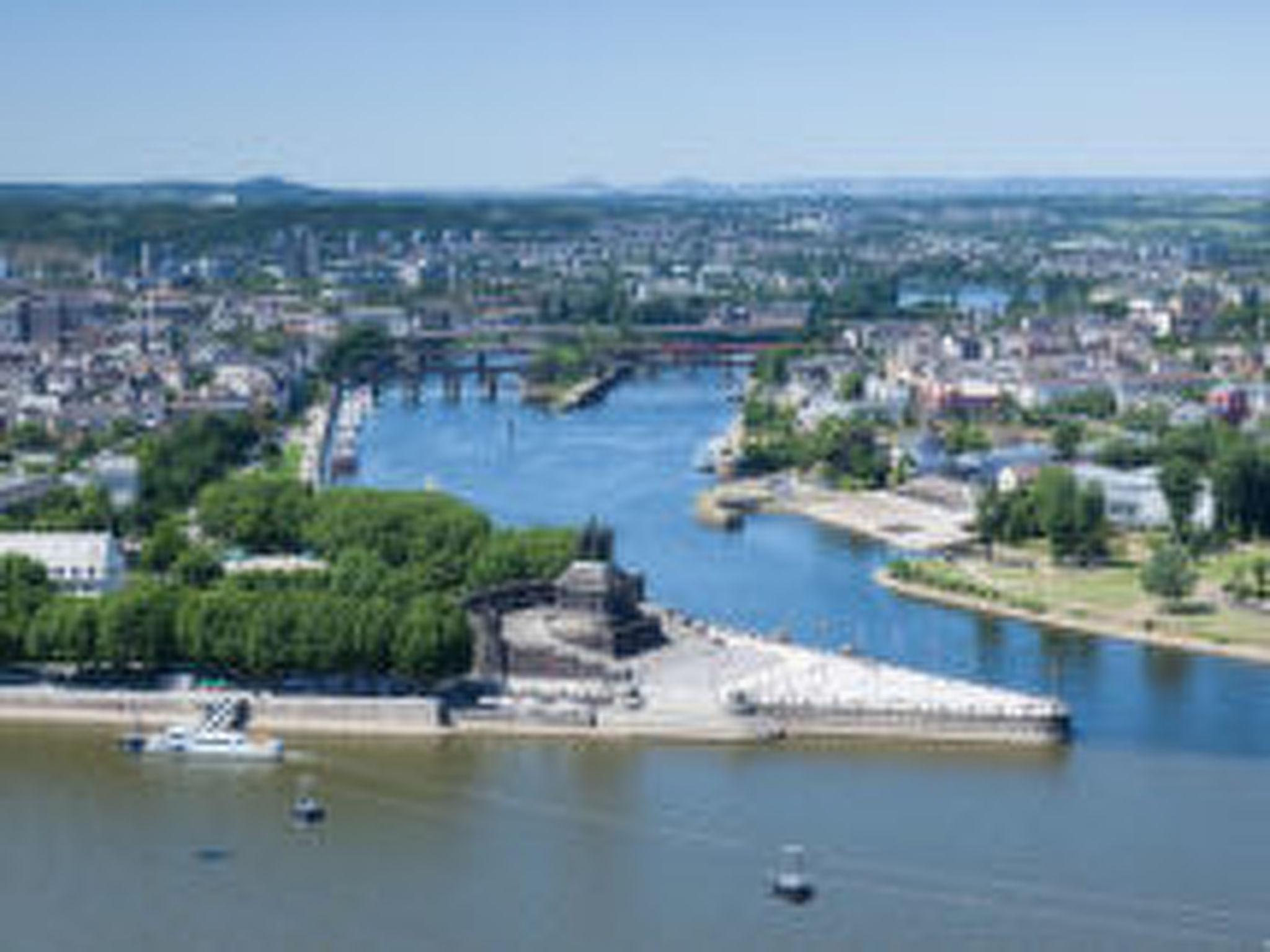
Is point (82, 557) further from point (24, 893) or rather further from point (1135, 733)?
point (1135, 733)

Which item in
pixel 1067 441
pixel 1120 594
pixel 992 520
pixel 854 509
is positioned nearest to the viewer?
pixel 1120 594

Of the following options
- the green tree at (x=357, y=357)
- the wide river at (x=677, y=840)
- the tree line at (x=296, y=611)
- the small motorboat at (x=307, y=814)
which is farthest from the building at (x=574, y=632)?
the green tree at (x=357, y=357)

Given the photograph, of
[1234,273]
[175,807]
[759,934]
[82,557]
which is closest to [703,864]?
[759,934]

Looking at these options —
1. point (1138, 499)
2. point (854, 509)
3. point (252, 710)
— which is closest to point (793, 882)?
point (252, 710)

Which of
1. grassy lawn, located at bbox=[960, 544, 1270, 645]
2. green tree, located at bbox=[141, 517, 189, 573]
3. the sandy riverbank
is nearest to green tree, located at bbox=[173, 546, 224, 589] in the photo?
green tree, located at bbox=[141, 517, 189, 573]

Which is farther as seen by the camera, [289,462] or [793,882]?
[289,462]

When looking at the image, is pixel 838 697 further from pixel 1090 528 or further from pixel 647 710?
pixel 1090 528
